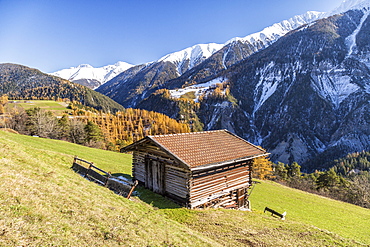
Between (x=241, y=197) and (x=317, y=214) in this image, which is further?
(x=317, y=214)

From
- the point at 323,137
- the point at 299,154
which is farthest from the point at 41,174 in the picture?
the point at 323,137

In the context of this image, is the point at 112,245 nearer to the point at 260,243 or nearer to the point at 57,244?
the point at 57,244

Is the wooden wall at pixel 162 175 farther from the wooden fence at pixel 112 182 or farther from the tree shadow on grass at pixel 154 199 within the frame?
the wooden fence at pixel 112 182

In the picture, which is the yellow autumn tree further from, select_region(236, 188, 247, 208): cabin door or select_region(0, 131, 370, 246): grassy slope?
select_region(0, 131, 370, 246): grassy slope

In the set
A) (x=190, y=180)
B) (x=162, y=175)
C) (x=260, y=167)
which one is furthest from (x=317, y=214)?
(x=260, y=167)

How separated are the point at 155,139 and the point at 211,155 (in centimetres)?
504

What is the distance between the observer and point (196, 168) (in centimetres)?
1523

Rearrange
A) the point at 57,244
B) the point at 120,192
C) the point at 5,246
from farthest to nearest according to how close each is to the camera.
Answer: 1. the point at 120,192
2. the point at 57,244
3. the point at 5,246

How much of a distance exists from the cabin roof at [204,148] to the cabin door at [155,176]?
2.02 m

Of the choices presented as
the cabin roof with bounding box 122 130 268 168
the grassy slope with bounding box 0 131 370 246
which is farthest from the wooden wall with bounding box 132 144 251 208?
the grassy slope with bounding box 0 131 370 246

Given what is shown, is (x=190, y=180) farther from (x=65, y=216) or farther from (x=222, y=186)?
(x=65, y=216)

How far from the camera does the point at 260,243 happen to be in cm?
1156

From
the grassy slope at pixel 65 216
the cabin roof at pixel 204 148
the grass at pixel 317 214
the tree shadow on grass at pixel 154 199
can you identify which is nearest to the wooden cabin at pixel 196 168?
the cabin roof at pixel 204 148

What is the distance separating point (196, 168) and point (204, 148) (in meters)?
3.59
